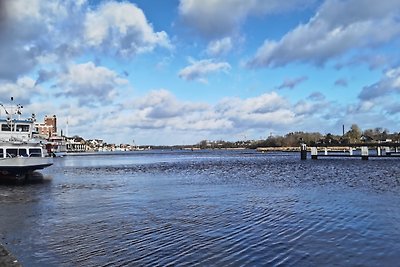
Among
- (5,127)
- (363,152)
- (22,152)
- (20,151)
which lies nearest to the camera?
(20,151)

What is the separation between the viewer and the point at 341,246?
1180 cm

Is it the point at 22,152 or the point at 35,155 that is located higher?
the point at 22,152

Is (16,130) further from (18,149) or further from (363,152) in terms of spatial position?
(363,152)

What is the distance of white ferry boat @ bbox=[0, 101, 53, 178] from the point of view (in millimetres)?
38406

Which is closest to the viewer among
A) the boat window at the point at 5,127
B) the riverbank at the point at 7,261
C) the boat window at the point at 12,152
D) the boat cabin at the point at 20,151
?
the riverbank at the point at 7,261

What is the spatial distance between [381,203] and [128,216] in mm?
12737

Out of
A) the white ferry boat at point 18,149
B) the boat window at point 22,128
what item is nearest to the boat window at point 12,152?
the white ferry boat at point 18,149

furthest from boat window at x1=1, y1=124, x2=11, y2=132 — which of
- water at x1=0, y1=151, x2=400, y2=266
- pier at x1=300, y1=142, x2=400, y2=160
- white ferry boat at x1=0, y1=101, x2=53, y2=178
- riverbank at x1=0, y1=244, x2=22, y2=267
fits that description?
pier at x1=300, y1=142, x2=400, y2=160

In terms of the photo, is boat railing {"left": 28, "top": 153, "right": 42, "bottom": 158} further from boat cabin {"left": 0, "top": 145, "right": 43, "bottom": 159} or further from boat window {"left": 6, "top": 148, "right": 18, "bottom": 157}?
boat window {"left": 6, "top": 148, "right": 18, "bottom": 157}

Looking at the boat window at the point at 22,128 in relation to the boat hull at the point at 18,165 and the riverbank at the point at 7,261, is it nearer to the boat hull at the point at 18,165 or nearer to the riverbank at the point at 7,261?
the boat hull at the point at 18,165

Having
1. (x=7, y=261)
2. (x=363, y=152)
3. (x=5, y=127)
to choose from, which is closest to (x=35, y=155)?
(x=5, y=127)

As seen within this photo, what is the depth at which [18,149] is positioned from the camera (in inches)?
1601

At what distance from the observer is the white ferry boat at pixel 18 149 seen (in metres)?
38.4

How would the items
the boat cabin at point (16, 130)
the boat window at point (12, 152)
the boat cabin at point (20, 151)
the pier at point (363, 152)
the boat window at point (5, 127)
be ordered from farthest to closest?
the pier at point (363, 152)
the boat window at point (5, 127)
the boat cabin at point (16, 130)
the boat window at point (12, 152)
the boat cabin at point (20, 151)
